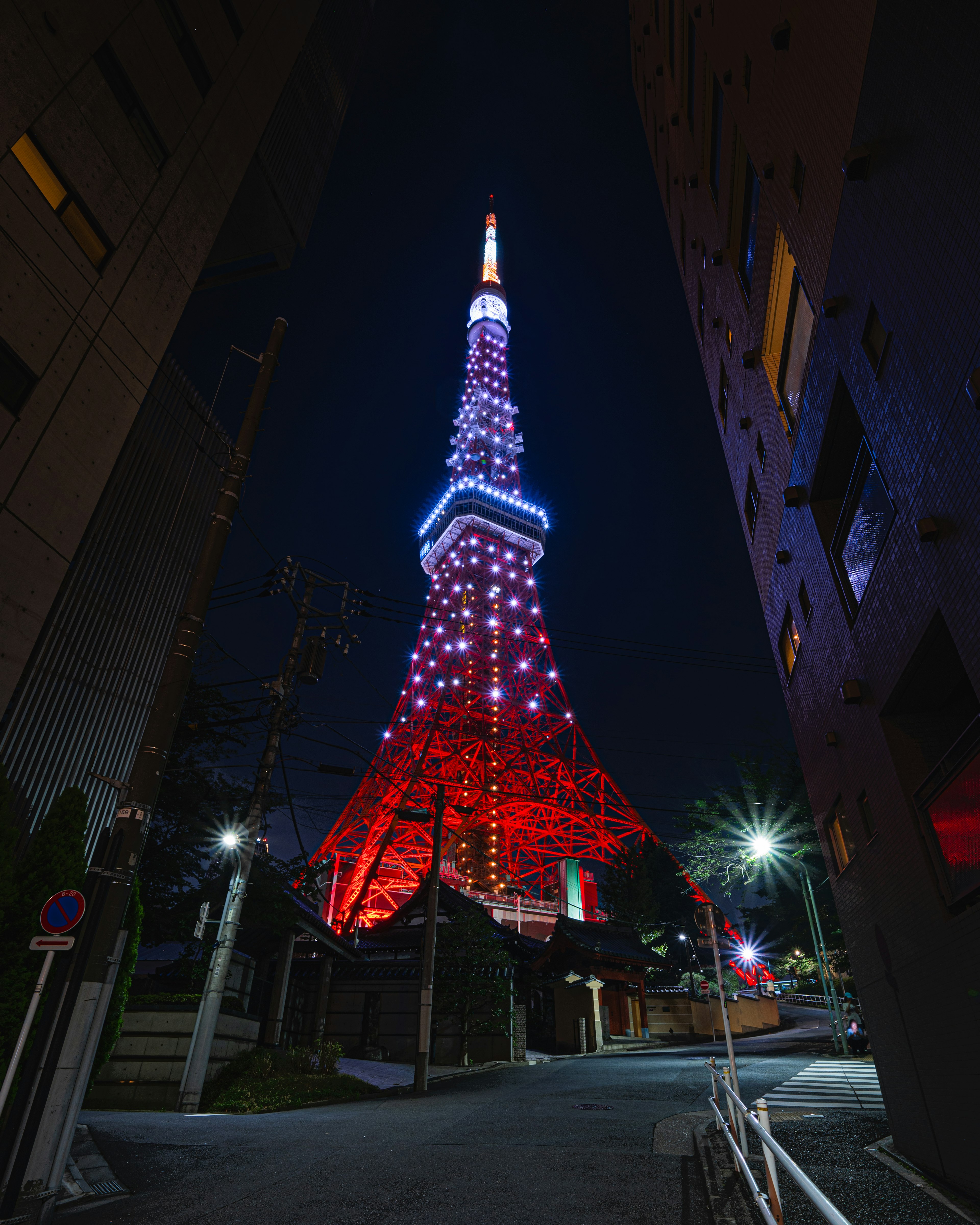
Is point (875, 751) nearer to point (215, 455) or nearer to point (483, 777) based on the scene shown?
point (215, 455)

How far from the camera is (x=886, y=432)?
602 centimetres

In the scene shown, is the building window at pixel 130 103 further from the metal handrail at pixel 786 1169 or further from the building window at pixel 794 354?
the metal handrail at pixel 786 1169

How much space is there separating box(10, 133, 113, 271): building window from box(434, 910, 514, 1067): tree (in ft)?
60.8

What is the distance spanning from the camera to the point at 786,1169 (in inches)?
134

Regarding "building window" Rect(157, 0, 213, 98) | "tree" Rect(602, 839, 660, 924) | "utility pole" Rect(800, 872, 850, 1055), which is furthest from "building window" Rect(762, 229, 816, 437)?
"tree" Rect(602, 839, 660, 924)

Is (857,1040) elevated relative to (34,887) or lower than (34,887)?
lower

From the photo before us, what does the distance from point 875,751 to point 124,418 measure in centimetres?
1092

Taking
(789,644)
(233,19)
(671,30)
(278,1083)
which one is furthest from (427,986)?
(671,30)

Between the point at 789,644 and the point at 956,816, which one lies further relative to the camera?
the point at 789,644

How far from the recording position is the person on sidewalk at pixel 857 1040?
19375mm

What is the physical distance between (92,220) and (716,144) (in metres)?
9.98

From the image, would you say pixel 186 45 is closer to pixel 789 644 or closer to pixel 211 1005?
pixel 789 644

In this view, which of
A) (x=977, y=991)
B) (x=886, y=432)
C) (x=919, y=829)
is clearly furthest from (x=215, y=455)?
(x=977, y=991)

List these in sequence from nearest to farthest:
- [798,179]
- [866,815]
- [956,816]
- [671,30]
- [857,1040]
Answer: [956,816], [798,179], [866,815], [671,30], [857,1040]
